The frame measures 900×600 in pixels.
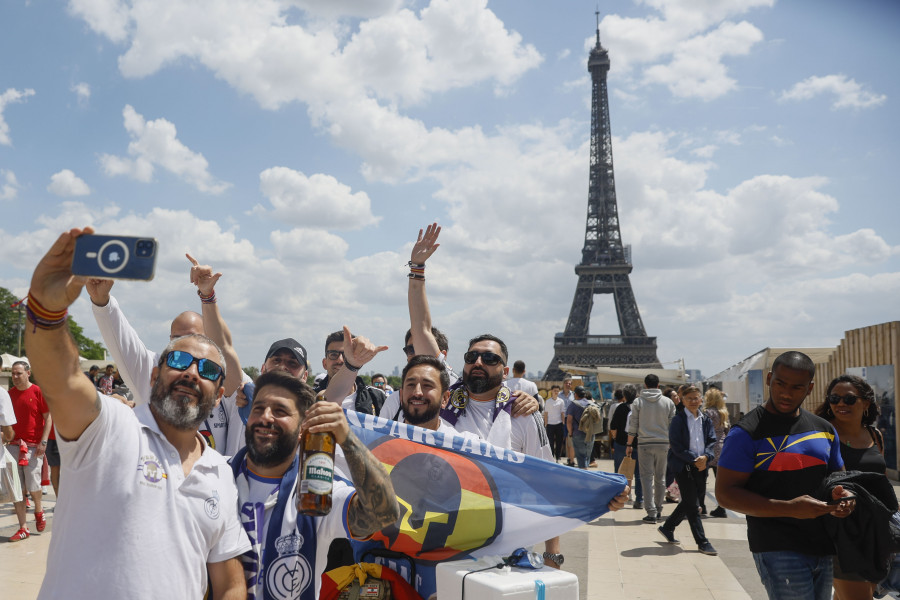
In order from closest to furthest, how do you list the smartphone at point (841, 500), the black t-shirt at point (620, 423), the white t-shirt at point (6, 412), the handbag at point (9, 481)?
the smartphone at point (841, 500) < the white t-shirt at point (6, 412) < the handbag at point (9, 481) < the black t-shirt at point (620, 423)

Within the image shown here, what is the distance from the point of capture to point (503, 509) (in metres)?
3.46

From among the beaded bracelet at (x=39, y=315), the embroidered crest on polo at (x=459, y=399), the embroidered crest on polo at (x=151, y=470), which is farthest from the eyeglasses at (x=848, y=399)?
the beaded bracelet at (x=39, y=315)

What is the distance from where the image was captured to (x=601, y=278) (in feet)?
221

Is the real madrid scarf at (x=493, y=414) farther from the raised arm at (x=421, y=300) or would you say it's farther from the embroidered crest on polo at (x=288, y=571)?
the embroidered crest on polo at (x=288, y=571)

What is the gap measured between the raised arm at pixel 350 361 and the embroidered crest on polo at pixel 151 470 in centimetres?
195

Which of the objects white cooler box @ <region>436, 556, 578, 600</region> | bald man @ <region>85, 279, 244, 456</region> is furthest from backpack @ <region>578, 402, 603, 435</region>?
white cooler box @ <region>436, 556, 578, 600</region>

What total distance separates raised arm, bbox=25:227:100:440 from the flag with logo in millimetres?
1418

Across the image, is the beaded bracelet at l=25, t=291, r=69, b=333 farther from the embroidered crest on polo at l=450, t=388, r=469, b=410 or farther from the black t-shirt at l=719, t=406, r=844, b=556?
the black t-shirt at l=719, t=406, r=844, b=556

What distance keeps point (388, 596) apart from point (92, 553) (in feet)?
3.63

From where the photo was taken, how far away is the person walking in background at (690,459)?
8141 mm

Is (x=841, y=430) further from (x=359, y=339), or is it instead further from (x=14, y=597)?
(x=14, y=597)

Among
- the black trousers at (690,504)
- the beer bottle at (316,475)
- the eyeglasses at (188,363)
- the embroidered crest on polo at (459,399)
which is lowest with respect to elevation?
the black trousers at (690,504)

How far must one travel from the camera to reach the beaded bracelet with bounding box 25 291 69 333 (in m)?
2.05

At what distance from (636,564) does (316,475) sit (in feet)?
20.2
